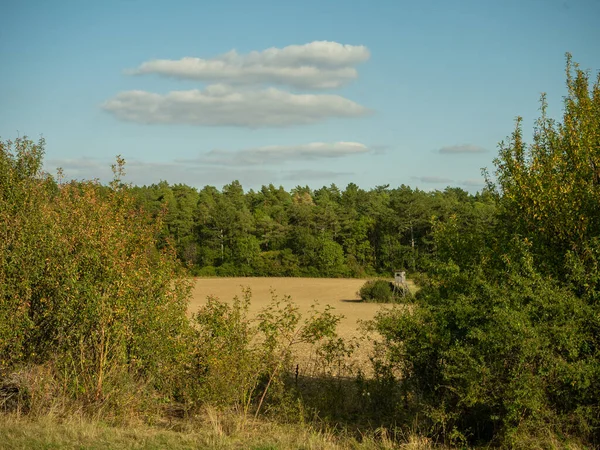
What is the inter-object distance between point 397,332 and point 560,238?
3861 mm

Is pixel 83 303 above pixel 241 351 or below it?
above

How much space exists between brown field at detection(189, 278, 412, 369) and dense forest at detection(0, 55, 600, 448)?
2750cm

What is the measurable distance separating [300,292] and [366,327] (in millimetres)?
55328

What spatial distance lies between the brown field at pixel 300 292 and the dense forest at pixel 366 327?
90.2 feet

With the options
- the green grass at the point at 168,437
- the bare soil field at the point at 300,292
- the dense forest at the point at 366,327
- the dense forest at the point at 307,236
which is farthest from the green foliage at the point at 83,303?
the dense forest at the point at 307,236

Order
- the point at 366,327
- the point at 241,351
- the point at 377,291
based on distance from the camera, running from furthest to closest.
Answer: the point at 377,291, the point at 366,327, the point at 241,351

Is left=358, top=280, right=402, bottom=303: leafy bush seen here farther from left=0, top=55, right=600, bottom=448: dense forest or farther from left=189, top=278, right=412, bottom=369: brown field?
left=0, top=55, right=600, bottom=448: dense forest

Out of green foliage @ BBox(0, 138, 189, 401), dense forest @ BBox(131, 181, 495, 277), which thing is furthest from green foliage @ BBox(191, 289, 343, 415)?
dense forest @ BBox(131, 181, 495, 277)

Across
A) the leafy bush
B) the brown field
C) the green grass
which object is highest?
the green grass

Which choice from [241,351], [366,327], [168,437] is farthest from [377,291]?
[168,437]

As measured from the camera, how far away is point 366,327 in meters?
14.6

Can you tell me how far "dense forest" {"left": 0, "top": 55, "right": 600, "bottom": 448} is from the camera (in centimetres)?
1102

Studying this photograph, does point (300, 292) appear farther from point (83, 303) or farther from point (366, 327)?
point (83, 303)

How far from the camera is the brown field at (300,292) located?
51.7 m
